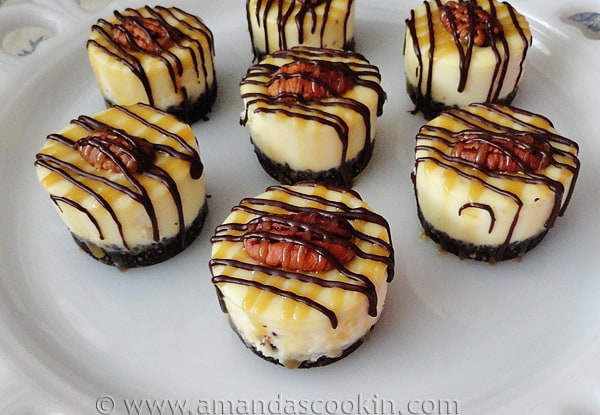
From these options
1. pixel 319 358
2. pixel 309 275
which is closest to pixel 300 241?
pixel 309 275

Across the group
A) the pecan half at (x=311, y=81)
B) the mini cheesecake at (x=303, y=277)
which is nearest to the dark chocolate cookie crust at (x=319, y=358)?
A: the mini cheesecake at (x=303, y=277)

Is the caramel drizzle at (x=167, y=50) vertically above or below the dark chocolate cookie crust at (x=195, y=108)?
above

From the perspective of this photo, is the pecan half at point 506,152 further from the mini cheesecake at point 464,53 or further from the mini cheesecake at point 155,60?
the mini cheesecake at point 155,60

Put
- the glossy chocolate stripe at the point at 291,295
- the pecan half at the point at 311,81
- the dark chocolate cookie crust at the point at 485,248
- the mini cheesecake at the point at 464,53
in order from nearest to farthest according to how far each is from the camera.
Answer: the glossy chocolate stripe at the point at 291,295, the dark chocolate cookie crust at the point at 485,248, the pecan half at the point at 311,81, the mini cheesecake at the point at 464,53

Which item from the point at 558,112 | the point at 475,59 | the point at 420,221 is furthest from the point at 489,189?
the point at 558,112

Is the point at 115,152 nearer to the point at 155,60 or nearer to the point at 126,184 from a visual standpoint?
the point at 126,184

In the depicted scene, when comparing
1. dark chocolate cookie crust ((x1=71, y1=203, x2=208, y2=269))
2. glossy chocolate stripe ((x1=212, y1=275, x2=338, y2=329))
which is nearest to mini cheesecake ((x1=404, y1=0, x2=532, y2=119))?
dark chocolate cookie crust ((x1=71, y1=203, x2=208, y2=269))
